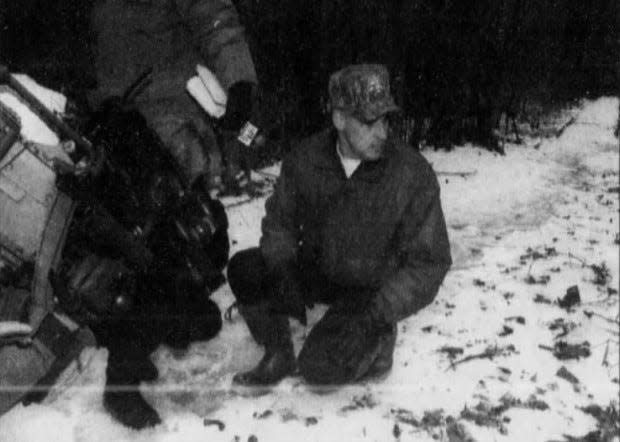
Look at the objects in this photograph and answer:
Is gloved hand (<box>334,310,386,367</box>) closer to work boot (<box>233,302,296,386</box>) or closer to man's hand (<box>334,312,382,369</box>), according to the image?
man's hand (<box>334,312,382,369</box>)

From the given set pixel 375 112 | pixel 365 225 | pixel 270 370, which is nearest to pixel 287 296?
pixel 270 370

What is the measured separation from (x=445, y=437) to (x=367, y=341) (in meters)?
0.57

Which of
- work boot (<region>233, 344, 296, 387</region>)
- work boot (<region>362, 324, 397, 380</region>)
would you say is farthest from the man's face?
work boot (<region>233, 344, 296, 387</region>)

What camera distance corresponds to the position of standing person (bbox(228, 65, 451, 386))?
325 cm

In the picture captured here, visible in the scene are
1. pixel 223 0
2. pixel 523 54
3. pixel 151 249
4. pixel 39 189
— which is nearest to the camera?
pixel 39 189

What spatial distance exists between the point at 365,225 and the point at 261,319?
0.70m

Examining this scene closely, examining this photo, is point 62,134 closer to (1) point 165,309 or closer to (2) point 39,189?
(2) point 39,189

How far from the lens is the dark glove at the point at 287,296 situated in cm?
346

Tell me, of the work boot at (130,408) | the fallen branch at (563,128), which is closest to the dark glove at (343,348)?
the work boot at (130,408)

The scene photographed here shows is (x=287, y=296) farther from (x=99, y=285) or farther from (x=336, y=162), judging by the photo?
(x=99, y=285)

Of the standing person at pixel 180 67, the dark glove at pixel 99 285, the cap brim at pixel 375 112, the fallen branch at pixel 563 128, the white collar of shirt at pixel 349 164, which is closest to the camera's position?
the dark glove at pixel 99 285

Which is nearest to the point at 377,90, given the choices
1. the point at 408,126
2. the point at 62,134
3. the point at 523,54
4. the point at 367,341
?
the point at 367,341

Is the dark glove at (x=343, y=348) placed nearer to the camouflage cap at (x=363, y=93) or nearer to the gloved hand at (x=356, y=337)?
the gloved hand at (x=356, y=337)

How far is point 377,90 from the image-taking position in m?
3.23
